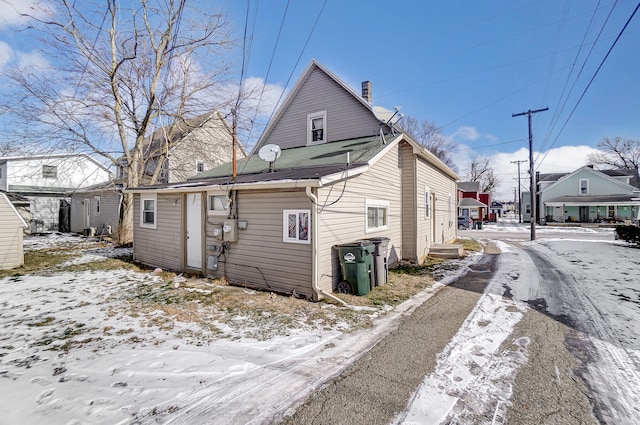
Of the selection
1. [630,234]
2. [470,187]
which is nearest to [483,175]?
[470,187]

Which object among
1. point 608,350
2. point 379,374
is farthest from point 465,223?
point 379,374

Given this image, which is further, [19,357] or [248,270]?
[248,270]

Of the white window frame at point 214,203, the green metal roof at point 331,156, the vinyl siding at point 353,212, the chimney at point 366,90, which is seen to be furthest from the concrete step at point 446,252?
the white window frame at point 214,203

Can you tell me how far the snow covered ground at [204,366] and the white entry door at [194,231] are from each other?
2.84 m

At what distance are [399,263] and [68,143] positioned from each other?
17625mm

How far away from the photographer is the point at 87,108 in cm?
1448

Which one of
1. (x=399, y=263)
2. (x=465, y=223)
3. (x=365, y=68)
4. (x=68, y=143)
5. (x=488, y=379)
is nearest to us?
(x=488, y=379)

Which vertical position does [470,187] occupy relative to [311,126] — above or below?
below

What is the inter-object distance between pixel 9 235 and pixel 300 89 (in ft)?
39.8

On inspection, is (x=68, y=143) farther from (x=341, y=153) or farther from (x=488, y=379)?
(x=488, y=379)

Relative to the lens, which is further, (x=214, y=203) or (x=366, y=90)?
(x=366, y=90)

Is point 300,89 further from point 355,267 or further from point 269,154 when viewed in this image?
point 355,267

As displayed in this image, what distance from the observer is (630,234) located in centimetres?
1430

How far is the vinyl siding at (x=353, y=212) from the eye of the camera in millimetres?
6496
